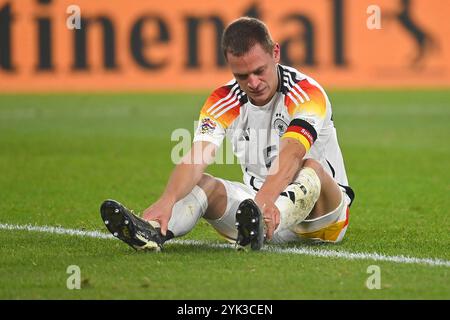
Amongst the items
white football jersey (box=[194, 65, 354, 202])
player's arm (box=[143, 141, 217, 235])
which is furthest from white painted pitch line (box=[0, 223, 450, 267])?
player's arm (box=[143, 141, 217, 235])

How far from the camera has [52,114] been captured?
1952 centimetres

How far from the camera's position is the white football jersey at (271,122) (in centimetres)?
706

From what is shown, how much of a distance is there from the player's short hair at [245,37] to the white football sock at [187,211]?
89 centimetres

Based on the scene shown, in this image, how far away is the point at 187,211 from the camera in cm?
697

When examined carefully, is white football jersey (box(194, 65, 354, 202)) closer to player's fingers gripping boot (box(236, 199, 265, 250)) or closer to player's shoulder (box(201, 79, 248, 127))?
player's shoulder (box(201, 79, 248, 127))

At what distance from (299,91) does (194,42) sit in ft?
51.5

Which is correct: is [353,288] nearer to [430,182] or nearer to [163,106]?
[430,182]

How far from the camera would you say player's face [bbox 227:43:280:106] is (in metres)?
6.82

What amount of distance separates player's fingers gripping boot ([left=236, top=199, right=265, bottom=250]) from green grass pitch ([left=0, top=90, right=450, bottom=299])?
130 mm

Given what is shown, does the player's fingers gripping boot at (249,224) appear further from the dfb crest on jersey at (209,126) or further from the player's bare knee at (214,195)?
the dfb crest on jersey at (209,126)

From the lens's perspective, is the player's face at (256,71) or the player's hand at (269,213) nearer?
the player's hand at (269,213)

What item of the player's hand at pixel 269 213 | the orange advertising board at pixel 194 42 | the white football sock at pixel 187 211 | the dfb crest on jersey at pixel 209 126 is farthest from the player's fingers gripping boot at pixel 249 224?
the orange advertising board at pixel 194 42

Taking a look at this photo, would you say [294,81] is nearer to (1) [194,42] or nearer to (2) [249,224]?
(2) [249,224]

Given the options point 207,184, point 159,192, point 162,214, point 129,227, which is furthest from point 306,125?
point 159,192
